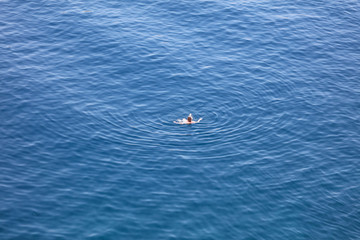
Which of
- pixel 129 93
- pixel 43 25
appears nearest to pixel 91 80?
pixel 129 93

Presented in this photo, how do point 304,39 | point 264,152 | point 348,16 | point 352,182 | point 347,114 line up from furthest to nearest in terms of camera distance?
point 348,16
point 304,39
point 347,114
point 264,152
point 352,182

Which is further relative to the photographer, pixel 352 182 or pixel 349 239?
pixel 352 182

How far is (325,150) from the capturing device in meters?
44.8

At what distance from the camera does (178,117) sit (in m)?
48.0

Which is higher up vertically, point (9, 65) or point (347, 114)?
point (9, 65)

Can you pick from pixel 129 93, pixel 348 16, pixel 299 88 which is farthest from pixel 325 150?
pixel 348 16

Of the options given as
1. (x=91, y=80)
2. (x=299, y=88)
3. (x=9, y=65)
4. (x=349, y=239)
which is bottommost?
(x=349, y=239)

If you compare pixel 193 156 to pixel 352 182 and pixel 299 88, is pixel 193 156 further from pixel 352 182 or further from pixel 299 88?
pixel 299 88

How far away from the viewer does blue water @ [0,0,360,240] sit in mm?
36500

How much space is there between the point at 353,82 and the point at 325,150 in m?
14.9

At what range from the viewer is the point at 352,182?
135 ft

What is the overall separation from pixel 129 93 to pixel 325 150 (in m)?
22.9

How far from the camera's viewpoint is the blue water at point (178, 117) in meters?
36.5

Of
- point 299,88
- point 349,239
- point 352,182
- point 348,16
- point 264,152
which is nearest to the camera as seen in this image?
point 349,239
